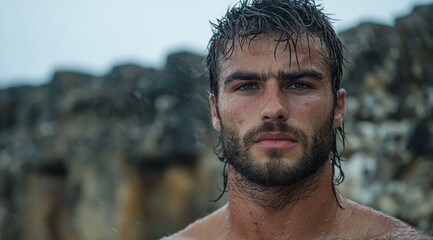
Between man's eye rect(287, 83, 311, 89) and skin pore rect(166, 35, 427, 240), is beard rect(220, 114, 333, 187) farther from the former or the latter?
man's eye rect(287, 83, 311, 89)

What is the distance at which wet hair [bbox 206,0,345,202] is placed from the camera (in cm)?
199

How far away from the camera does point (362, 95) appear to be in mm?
6633

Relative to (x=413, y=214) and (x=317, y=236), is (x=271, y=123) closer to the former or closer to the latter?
(x=317, y=236)

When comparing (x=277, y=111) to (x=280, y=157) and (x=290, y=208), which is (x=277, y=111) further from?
(x=290, y=208)

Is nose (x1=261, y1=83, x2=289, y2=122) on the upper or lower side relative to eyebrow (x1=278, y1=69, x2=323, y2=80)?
lower

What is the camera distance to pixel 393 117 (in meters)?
6.34

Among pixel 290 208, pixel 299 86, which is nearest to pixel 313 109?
pixel 299 86

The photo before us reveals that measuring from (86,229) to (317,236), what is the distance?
736 centimetres

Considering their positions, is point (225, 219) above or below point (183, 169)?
above

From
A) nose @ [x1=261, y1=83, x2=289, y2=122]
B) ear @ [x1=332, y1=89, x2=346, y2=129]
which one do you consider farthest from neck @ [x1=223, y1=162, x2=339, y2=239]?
nose @ [x1=261, y1=83, x2=289, y2=122]

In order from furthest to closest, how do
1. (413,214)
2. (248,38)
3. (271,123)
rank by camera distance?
(413,214) < (248,38) < (271,123)

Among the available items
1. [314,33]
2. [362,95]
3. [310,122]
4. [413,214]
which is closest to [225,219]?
[310,122]

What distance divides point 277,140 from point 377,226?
0.46 meters

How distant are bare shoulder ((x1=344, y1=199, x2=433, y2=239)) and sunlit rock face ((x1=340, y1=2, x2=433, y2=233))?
3.89 meters
